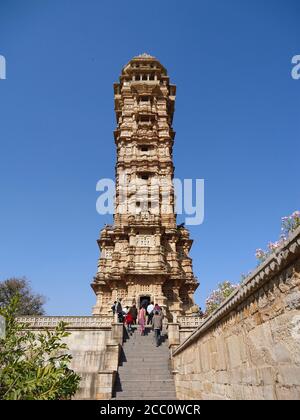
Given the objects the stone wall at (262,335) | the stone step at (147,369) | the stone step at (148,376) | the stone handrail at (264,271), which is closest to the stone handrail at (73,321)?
the stone step at (147,369)

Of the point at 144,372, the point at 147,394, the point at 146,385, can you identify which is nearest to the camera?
the point at 147,394

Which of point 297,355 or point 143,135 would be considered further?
point 143,135

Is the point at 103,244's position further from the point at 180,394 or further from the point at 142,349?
the point at 180,394

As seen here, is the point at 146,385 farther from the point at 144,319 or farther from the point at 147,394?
the point at 144,319

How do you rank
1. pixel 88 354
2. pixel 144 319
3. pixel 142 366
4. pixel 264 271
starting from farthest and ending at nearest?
pixel 144 319, pixel 88 354, pixel 142 366, pixel 264 271

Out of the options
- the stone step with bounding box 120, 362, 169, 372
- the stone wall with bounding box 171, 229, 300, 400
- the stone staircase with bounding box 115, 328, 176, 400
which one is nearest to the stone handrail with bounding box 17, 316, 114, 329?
the stone staircase with bounding box 115, 328, 176, 400

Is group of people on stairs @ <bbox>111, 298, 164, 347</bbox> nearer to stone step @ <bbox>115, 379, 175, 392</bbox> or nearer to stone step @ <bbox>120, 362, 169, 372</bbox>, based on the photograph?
stone step @ <bbox>120, 362, 169, 372</bbox>

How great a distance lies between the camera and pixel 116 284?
27.2 meters

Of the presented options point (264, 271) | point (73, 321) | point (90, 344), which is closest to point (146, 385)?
point (90, 344)

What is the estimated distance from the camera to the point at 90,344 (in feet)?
53.6

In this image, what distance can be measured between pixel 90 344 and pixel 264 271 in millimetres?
14934

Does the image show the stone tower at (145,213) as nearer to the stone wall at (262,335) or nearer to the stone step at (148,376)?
the stone step at (148,376)
